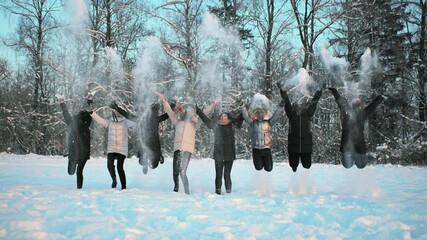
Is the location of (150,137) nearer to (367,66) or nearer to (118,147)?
(118,147)

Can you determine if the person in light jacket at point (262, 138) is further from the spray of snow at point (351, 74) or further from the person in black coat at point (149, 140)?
the spray of snow at point (351, 74)

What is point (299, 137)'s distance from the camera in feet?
26.7

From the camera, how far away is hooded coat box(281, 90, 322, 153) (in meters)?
8.12

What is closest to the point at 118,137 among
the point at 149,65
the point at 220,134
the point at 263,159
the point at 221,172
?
the point at 220,134

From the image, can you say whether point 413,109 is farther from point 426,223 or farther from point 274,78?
point 426,223

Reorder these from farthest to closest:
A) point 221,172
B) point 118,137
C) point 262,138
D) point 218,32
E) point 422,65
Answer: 1. point 422,65
2. point 218,32
3. point 262,138
4. point 118,137
5. point 221,172

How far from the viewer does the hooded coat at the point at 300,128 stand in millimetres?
8117

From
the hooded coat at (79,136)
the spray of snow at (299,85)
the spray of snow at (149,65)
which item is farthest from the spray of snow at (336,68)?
the hooded coat at (79,136)

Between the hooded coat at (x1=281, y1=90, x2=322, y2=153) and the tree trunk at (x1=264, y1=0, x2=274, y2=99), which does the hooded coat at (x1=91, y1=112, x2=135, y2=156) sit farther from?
the tree trunk at (x1=264, y1=0, x2=274, y2=99)

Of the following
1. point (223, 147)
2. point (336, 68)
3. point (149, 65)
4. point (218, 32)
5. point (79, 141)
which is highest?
point (218, 32)

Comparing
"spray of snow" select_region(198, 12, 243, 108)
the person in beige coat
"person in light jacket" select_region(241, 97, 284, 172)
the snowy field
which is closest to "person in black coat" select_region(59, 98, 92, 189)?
the snowy field

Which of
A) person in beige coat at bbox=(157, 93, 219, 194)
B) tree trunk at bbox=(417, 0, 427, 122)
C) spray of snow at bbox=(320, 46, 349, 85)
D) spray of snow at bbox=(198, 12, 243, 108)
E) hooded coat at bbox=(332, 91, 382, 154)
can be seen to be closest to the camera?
person in beige coat at bbox=(157, 93, 219, 194)

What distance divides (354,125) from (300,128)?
1202 mm

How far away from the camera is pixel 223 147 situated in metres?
7.60
